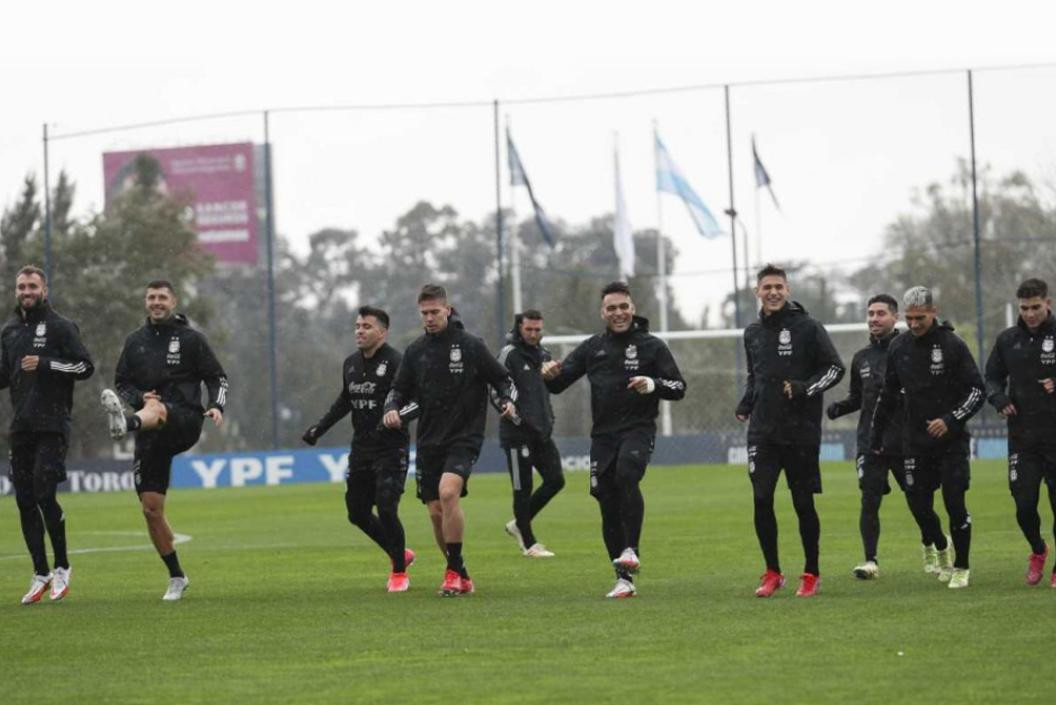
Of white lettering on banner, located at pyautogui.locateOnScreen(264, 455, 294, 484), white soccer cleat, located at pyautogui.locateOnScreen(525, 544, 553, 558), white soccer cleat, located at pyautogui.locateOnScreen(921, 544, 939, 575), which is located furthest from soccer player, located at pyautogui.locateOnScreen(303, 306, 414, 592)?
white lettering on banner, located at pyautogui.locateOnScreen(264, 455, 294, 484)

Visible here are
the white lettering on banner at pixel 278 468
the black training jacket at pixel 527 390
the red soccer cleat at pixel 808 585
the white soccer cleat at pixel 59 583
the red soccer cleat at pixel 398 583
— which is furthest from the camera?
the white lettering on banner at pixel 278 468

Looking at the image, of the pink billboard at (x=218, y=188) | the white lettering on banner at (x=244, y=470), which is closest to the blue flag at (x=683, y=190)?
the white lettering on banner at (x=244, y=470)

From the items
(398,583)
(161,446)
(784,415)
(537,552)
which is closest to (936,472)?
(784,415)

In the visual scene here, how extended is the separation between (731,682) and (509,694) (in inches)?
40.2

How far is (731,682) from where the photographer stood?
29.3 ft

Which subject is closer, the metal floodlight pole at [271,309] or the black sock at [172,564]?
the black sock at [172,564]

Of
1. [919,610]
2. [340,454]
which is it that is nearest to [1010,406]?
[919,610]

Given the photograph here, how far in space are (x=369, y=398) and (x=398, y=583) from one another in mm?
1455

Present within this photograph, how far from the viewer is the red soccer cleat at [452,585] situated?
13.9m

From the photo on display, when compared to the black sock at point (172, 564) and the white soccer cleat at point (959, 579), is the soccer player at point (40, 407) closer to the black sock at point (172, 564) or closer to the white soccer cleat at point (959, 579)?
the black sock at point (172, 564)

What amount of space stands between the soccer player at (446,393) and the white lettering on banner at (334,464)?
90.6 feet

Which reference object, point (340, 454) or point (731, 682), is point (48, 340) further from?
point (340, 454)

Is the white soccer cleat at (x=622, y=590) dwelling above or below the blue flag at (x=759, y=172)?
below

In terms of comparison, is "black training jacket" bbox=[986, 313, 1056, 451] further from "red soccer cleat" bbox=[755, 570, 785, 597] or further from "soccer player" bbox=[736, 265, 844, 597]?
"red soccer cleat" bbox=[755, 570, 785, 597]
